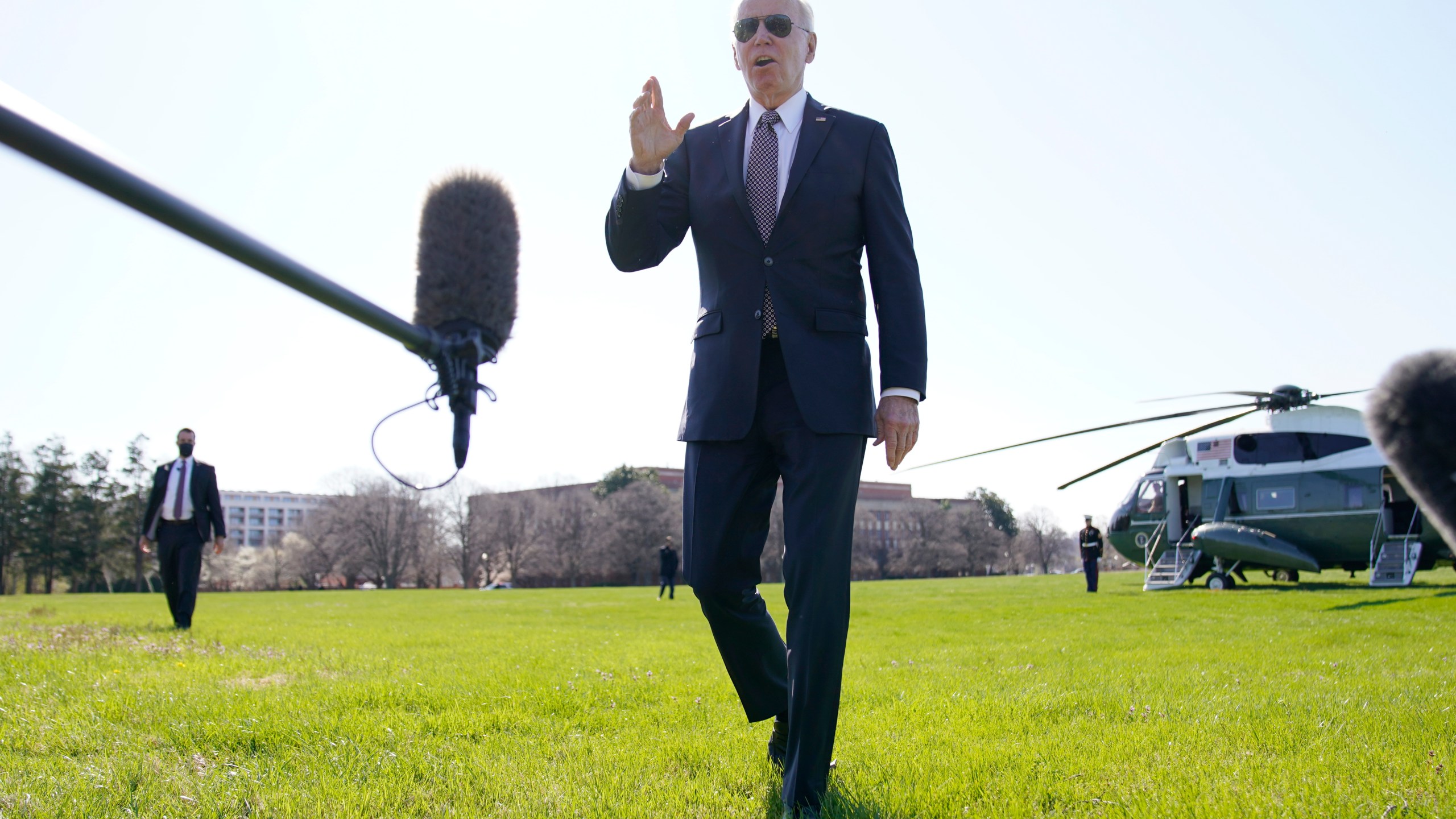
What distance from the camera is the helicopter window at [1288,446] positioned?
20359 millimetres

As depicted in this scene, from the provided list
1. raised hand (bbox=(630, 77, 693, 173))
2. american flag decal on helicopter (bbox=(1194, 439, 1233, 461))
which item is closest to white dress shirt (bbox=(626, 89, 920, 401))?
raised hand (bbox=(630, 77, 693, 173))

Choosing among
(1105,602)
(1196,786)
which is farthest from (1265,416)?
(1196,786)

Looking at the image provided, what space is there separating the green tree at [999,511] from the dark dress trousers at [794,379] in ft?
369

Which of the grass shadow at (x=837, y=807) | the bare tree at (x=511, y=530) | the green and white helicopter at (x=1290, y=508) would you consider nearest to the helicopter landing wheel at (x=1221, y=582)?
the green and white helicopter at (x=1290, y=508)

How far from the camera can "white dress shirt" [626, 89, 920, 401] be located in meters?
3.28

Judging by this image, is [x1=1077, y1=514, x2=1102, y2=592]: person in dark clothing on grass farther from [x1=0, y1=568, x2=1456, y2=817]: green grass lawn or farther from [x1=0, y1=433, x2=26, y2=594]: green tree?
[x1=0, y1=433, x2=26, y2=594]: green tree

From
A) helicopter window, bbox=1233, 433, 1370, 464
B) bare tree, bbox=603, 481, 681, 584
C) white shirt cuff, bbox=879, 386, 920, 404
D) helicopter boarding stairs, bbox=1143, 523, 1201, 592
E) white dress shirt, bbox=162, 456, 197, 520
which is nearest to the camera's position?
white shirt cuff, bbox=879, 386, 920, 404

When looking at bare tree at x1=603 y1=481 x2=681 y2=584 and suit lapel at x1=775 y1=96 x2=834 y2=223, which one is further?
bare tree at x1=603 y1=481 x2=681 y2=584

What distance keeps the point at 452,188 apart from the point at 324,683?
4.30m

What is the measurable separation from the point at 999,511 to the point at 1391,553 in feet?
316

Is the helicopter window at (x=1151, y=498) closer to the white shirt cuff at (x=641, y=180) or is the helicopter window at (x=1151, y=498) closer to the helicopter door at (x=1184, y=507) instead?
the helicopter door at (x=1184, y=507)

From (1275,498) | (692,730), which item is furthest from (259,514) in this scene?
(692,730)

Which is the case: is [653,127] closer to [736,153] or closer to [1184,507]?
[736,153]

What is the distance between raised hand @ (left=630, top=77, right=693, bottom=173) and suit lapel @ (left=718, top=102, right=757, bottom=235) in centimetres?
28
